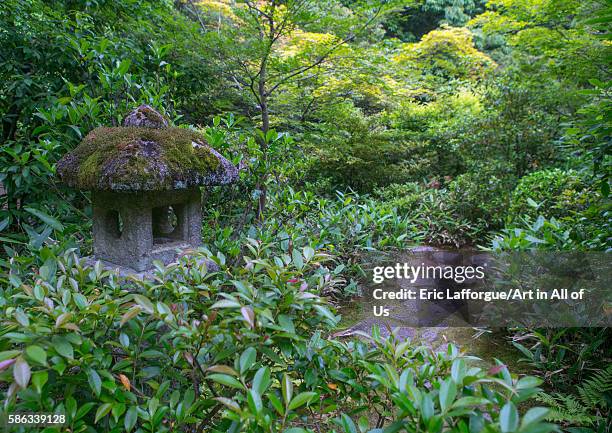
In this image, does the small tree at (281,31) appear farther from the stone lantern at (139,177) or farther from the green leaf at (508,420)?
the green leaf at (508,420)

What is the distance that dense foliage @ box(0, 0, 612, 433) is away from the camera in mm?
909

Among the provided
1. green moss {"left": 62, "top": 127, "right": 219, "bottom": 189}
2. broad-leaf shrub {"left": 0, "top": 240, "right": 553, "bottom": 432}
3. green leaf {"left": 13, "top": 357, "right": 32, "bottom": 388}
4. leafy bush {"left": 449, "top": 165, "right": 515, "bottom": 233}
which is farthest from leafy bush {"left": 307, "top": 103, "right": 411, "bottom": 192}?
green leaf {"left": 13, "top": 357, "right": 32, "bottom": 388}

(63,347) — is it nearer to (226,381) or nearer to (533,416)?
(226,381)

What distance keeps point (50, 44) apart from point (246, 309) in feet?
10.5

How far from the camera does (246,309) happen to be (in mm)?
869

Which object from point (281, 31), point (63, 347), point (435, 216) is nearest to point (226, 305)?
point (63, 347)

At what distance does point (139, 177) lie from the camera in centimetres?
160

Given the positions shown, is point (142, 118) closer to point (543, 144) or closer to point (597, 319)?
point (597, 319)

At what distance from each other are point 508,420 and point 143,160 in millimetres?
1567

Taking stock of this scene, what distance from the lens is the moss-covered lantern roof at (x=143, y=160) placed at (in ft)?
5.30

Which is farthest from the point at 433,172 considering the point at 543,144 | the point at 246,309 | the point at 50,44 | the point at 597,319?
the point at 246,309

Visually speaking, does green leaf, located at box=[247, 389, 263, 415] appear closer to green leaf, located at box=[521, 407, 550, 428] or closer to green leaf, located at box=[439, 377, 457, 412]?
green leaf, located at box=[439, 377, 457, 412]

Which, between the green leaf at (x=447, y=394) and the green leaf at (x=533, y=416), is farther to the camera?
the green leaf at (x=447, y=394)

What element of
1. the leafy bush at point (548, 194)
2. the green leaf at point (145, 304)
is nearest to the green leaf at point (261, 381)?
the green leaf at point (145, 304)
